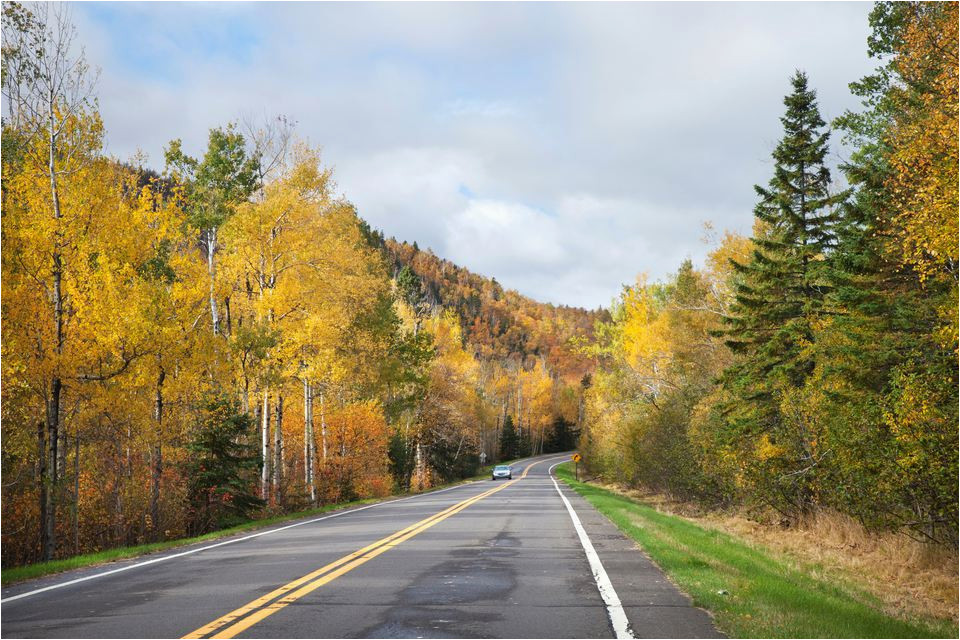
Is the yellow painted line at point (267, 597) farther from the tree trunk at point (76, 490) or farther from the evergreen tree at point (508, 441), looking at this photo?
the evergreen tree at point (508, 441)

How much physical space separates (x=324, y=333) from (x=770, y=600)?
59.7 feet

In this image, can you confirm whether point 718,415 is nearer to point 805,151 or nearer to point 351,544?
point 805,151

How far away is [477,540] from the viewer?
555 inches

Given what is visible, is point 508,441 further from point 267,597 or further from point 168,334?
point 267,597

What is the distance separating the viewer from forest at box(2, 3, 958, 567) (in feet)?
46.8

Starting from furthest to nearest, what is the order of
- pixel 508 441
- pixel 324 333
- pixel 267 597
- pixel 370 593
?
pixel 508 441, pixel 324 333, pixel 370 593, pixel 267 597

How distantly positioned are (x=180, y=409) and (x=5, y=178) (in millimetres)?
9086

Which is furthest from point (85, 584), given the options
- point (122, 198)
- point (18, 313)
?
point (122, 198)

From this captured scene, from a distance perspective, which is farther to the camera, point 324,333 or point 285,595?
point 324,333

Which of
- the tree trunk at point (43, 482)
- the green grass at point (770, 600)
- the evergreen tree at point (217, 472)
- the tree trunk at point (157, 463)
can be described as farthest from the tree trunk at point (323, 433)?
the green grass at point (770, 600)

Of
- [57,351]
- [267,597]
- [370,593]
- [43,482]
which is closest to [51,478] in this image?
[43,482]

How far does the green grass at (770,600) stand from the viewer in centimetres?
699

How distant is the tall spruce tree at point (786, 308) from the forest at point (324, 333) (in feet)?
0.26

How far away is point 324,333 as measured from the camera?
24.3 m
